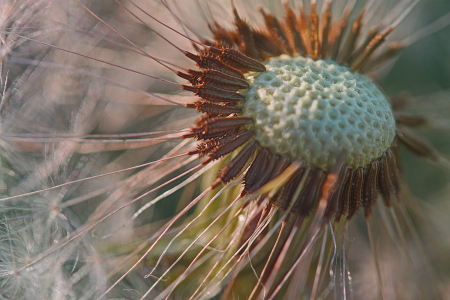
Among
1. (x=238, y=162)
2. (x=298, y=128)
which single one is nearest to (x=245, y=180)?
(x=238, y=162)

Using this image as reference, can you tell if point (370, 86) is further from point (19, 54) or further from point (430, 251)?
point (19, 54)

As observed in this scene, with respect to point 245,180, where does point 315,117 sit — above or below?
above

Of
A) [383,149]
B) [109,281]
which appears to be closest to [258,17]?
[383,149]

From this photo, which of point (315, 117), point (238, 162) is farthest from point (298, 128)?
point (238, 162)

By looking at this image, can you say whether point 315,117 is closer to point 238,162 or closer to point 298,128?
point 298,128

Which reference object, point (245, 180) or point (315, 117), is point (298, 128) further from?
point (245, 180)

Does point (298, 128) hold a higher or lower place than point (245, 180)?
higher
